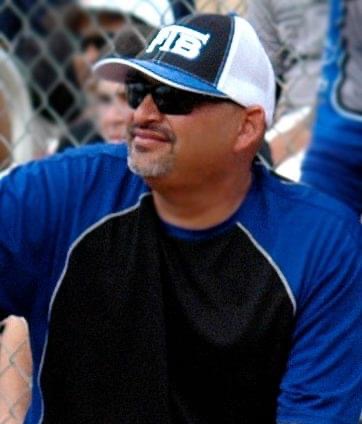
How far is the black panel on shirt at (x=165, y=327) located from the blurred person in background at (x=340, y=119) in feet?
2.21

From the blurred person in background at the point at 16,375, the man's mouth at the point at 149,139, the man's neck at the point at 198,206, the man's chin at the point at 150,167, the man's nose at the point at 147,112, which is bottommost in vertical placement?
the blurred person in background at the point at 16,375

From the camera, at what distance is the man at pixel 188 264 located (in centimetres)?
250

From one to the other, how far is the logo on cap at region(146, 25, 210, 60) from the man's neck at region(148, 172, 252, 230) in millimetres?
256

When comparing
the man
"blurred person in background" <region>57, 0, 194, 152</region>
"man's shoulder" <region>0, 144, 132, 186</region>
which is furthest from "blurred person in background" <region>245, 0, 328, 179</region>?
"man's shoulder" <region>0, 144, 132, 186</region>

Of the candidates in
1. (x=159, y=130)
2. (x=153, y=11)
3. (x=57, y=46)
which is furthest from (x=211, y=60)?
(x=57, y=46)

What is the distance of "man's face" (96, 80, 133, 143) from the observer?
3506 millimetres

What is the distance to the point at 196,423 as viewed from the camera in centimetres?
258

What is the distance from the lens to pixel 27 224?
253 centimetres

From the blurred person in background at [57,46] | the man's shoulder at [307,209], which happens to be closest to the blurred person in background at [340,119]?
the man's shoulder at [307,209]

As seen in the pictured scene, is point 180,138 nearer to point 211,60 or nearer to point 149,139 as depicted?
point 149,139

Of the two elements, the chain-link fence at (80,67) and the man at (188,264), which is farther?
the chain-link fence at (80,67)

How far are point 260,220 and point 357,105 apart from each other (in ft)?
2.20

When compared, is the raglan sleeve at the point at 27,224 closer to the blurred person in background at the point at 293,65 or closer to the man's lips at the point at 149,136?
the man's lips at the point at 149,136

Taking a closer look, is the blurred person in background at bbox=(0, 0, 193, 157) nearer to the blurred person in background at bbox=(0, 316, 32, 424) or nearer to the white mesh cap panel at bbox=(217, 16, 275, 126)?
the blurred person in background at bbox=(0, 316, 32, 424)
